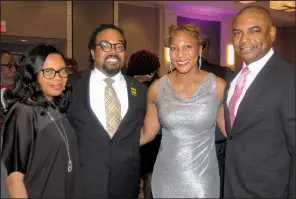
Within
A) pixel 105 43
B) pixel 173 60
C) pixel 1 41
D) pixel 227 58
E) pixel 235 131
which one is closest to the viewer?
pixel 235 131

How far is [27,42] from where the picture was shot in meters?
7.55

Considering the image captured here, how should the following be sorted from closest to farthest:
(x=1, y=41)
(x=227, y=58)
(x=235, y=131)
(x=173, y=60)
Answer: (x=235, y=131) < (x=173, y=60) < (x=1, y=41) < (x=227, y=58)

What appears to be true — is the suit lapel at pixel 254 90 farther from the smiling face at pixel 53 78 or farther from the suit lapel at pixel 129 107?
the smiling face at pixel 53 78

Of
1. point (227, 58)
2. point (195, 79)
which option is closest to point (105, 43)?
point (195, 79)

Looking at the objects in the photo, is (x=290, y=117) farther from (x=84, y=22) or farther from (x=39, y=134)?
(x=84, y=22)

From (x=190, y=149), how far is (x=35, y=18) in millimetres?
6051

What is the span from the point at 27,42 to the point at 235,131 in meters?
6.31

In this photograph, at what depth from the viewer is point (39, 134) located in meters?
1.97

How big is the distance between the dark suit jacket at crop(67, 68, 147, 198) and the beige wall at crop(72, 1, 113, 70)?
556 centimetres

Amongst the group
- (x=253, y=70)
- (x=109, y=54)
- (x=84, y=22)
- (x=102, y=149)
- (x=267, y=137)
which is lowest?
(x=102, y=149)

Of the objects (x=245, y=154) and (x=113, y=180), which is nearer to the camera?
(x=245, y=154)

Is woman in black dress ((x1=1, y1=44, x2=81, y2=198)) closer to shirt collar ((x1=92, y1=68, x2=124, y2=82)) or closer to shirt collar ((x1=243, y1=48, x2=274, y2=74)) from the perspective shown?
shirt collar ((x1=92, y1=68, x2=124, y2=82))

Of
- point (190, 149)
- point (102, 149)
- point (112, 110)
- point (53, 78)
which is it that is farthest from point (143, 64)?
point (53, 78)

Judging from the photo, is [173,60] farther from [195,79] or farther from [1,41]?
[1,41]
